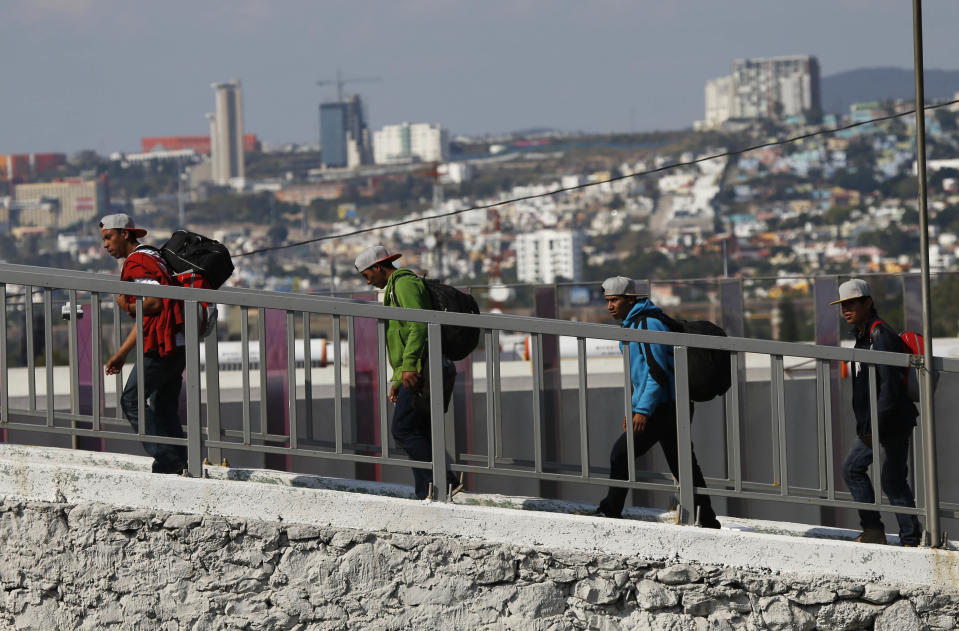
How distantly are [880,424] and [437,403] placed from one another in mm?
1799

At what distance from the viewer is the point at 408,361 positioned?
5508mm

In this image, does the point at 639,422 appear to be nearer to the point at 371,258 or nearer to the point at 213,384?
the point at 371,258

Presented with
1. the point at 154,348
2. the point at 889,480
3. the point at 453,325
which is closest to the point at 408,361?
the point at 453,325

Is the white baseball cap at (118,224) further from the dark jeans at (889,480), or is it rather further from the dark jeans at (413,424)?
the dark jeans at (889,480)

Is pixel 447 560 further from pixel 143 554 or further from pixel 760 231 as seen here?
pixel 760 231

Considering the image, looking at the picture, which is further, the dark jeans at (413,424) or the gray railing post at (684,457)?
the dark jeans at (413,424)

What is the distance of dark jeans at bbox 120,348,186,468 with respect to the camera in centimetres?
571

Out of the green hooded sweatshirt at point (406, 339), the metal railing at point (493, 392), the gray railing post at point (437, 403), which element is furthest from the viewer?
the green hooded sweatshirt at point (406, 339)

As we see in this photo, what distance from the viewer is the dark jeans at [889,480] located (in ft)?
17.0

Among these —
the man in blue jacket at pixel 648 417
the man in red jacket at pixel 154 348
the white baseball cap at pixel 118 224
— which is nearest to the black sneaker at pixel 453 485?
the man in blue jacket at pixel 648 417

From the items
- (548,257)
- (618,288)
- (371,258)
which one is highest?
(548,257)

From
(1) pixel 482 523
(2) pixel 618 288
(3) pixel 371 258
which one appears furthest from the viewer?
(3) pixel 371 258

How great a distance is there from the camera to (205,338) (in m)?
5.95

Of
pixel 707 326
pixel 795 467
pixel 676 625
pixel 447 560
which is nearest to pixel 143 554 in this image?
pixel 447 560
